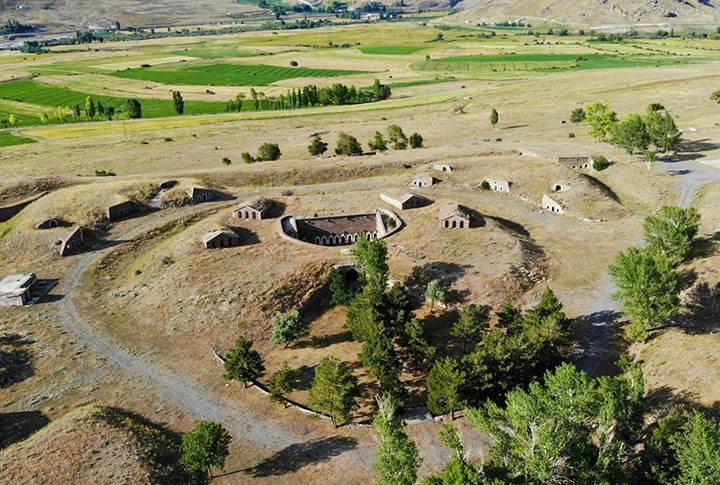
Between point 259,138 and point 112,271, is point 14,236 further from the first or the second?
point 259,138

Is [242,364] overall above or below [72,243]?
below

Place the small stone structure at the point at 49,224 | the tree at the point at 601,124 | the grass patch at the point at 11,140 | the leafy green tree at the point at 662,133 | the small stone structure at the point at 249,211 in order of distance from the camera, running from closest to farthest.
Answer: the small stone structure at the point at 49,224, the small stone structure at the point at 249,211, the leafy green tree at the point at 662,133, the tree at the point at 601,124, the grass patch at the point at 11,140

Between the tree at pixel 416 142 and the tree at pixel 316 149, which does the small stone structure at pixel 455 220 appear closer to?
the tree at pixel 416 142

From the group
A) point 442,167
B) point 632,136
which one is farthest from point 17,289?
point 632,136

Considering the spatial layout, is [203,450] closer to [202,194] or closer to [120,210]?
[120,210]

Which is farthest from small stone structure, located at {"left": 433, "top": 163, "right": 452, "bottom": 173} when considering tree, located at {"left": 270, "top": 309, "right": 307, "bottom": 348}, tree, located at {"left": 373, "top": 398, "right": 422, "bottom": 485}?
tree, located at {"left": 373, "top": 398, "right": 422, "bottom": 485}

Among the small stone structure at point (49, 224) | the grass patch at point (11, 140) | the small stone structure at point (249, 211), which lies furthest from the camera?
the grass patch at point (11, 140)

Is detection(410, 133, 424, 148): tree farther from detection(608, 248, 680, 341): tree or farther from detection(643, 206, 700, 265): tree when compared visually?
detection(608, 248, 680, 341): tree

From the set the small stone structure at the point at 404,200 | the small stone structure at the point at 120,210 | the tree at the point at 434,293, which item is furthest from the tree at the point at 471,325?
the small stone structure at the point at 120,210
